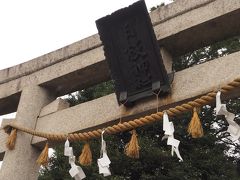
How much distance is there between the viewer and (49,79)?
12.1 feet

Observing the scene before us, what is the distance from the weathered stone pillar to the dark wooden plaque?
114 cm

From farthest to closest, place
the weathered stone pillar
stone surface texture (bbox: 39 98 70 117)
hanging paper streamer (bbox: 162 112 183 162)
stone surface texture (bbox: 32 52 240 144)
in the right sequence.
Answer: stone surface texture (bbox: 39 98 70 117) < the weathered stone pillar < stone surface texture (bbox: 32 52 240 144) < hanging paper streamer (bbox: 162 112 183 162)

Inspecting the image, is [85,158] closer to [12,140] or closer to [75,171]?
→ [75,171]

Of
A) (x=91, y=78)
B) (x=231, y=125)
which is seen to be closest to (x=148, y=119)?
(x=231, y=125)

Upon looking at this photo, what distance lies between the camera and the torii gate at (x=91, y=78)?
2750mm

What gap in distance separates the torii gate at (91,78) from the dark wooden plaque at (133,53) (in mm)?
130

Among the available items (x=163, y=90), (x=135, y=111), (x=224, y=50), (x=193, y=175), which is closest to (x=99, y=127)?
(x=135, y=111)

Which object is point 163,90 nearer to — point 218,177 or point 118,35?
point 118,35

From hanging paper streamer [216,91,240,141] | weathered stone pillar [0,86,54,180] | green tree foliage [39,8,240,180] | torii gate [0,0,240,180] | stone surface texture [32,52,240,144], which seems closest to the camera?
hanging paper streamer [216,91,240,141]

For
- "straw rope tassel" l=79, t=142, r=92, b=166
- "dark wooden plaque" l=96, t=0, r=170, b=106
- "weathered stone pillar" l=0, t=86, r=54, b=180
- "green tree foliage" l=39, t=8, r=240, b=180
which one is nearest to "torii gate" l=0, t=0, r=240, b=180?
"weathered stone pillar" l=0, t=86, r=54, b=180

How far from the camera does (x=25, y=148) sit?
3461mm

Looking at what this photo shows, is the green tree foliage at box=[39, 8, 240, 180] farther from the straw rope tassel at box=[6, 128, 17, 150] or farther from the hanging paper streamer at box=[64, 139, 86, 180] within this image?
the hanging paper streamer at box=[64, 139, 86, 180]

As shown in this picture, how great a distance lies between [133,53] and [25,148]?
148 centimetres

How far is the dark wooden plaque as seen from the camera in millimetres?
2822
